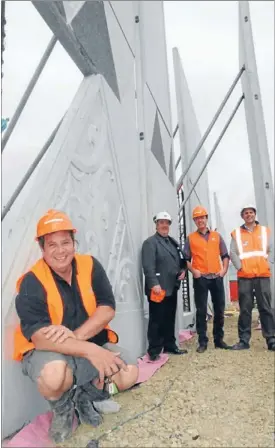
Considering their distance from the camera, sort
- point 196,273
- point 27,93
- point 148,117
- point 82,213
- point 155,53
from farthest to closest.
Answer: point 155,53 → point 148,117 → point 196,273 → point 82,213 → point 27,93

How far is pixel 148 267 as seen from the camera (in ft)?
11.4

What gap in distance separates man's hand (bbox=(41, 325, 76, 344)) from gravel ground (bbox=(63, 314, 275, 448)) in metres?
0.43

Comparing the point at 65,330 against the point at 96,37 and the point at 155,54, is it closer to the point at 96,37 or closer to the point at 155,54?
the point at 96,37

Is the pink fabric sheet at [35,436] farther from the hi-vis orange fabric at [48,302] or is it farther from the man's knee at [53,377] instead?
the hi-vis orange fabric at [48,302]

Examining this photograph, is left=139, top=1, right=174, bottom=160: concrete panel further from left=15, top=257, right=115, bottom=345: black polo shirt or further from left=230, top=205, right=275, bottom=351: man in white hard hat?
left=15, top=257, right=115, bottom=345: black polo shirt

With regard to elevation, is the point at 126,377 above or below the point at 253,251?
below

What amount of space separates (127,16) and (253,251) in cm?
258

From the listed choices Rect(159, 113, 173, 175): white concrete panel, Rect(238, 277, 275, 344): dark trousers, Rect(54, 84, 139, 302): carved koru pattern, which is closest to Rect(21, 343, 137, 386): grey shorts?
Rect(54, 84, 139, 302): carved koru pattern

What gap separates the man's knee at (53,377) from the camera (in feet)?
5.15

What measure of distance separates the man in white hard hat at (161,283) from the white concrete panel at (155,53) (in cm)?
177

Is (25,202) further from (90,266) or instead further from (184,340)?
(184,340)

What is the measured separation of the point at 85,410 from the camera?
1788 millimetres

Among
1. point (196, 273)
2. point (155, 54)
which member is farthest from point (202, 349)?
point (155, 54)

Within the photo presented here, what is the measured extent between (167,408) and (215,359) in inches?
53.1
